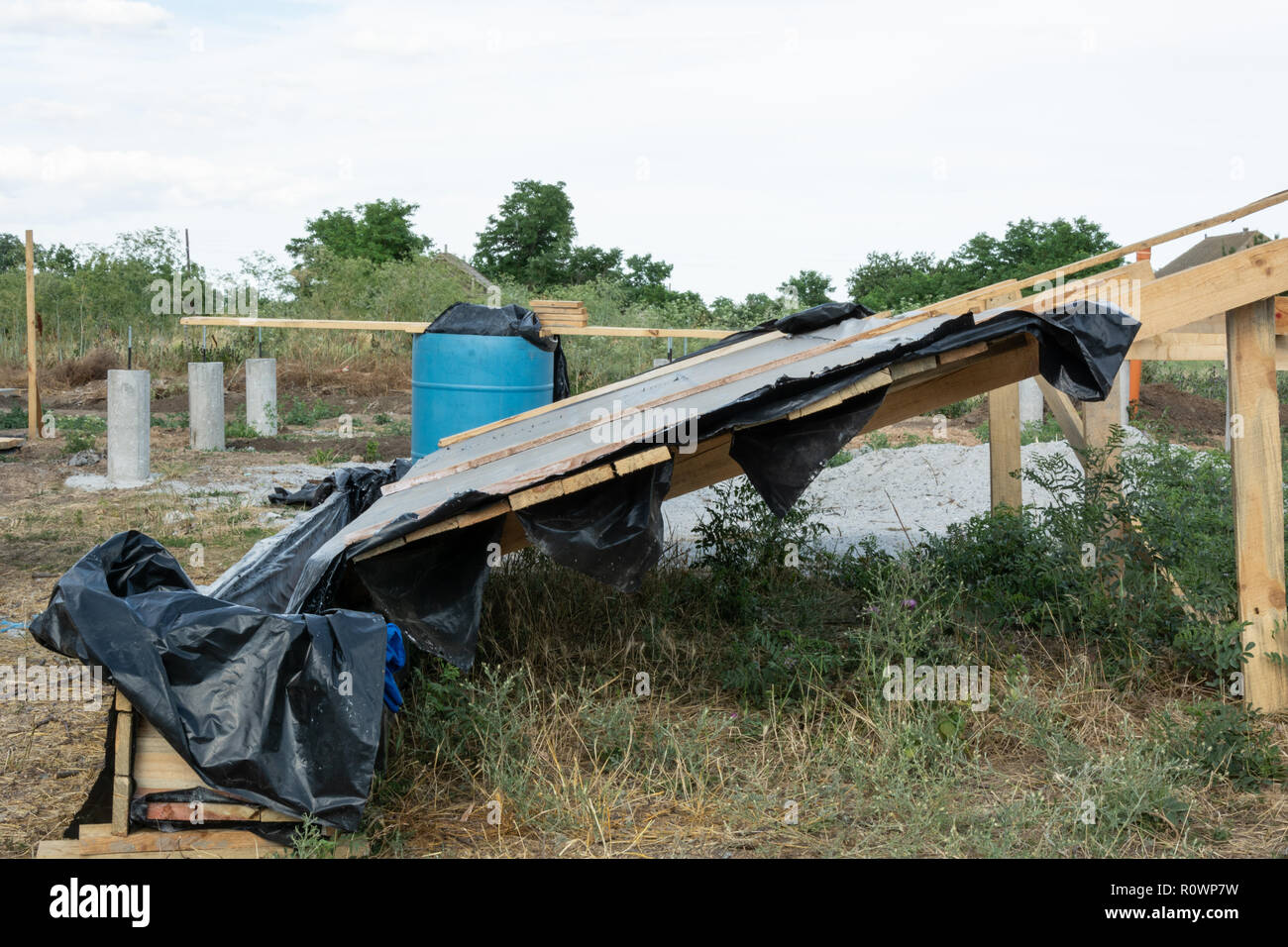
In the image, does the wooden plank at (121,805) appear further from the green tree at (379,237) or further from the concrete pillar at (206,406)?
the green tree at (379,237)

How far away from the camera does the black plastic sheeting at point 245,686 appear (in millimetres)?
3236

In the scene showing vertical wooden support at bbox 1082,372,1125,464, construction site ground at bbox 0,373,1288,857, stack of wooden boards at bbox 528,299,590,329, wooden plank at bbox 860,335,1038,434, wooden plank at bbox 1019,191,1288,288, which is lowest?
construction site ground at bbox 0,373,1288,857

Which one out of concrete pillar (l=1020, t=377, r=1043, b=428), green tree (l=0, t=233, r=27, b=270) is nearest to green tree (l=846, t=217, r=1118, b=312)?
concrete pillar (l=1020, t=377, r=1043, b=428)

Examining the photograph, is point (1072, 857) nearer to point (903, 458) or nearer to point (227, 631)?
point (227, 631)

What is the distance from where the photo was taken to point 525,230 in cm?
3738

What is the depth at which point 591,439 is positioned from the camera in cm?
437

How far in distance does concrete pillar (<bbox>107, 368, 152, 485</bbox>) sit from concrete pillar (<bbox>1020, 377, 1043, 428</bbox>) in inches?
458

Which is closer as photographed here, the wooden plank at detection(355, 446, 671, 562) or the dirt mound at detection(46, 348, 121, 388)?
the wooden plank at detection(355, 446, 671, 562)

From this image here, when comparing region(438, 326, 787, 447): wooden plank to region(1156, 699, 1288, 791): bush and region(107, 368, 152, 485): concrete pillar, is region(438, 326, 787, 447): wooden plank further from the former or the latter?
region(107, 368, 152, 485): concrete pillar

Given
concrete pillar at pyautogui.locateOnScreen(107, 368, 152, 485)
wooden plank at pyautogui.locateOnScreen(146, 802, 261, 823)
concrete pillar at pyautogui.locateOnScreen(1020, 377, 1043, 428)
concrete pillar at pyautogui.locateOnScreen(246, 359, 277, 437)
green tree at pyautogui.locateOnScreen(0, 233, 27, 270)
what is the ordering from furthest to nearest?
green tree at pyautogui.locateOnScreen(0, 233, 27, 270) < concrete pillar at pyautogui.locateOnScreen(1020, 377, 1043, 428) < concrete pillar at pyautogui.locateOnScreen(246, 359, 277, 437) < concrete pillar at pyautogui.locateOnScreen(107, 368, 152, 485) < wooden plank at pyautogui.locateOnScreen(146, 802, 261, 823)

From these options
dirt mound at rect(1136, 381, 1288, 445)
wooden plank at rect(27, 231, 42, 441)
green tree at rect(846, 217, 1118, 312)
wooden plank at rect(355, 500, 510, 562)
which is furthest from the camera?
green tree at rect(846, 217, 1118, 312)

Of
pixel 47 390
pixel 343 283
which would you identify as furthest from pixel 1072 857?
pixel 343 283

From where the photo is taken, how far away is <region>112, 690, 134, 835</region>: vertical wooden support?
327cm

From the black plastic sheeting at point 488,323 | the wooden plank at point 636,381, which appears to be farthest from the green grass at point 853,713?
the black plastic sheeting at point 488,323
